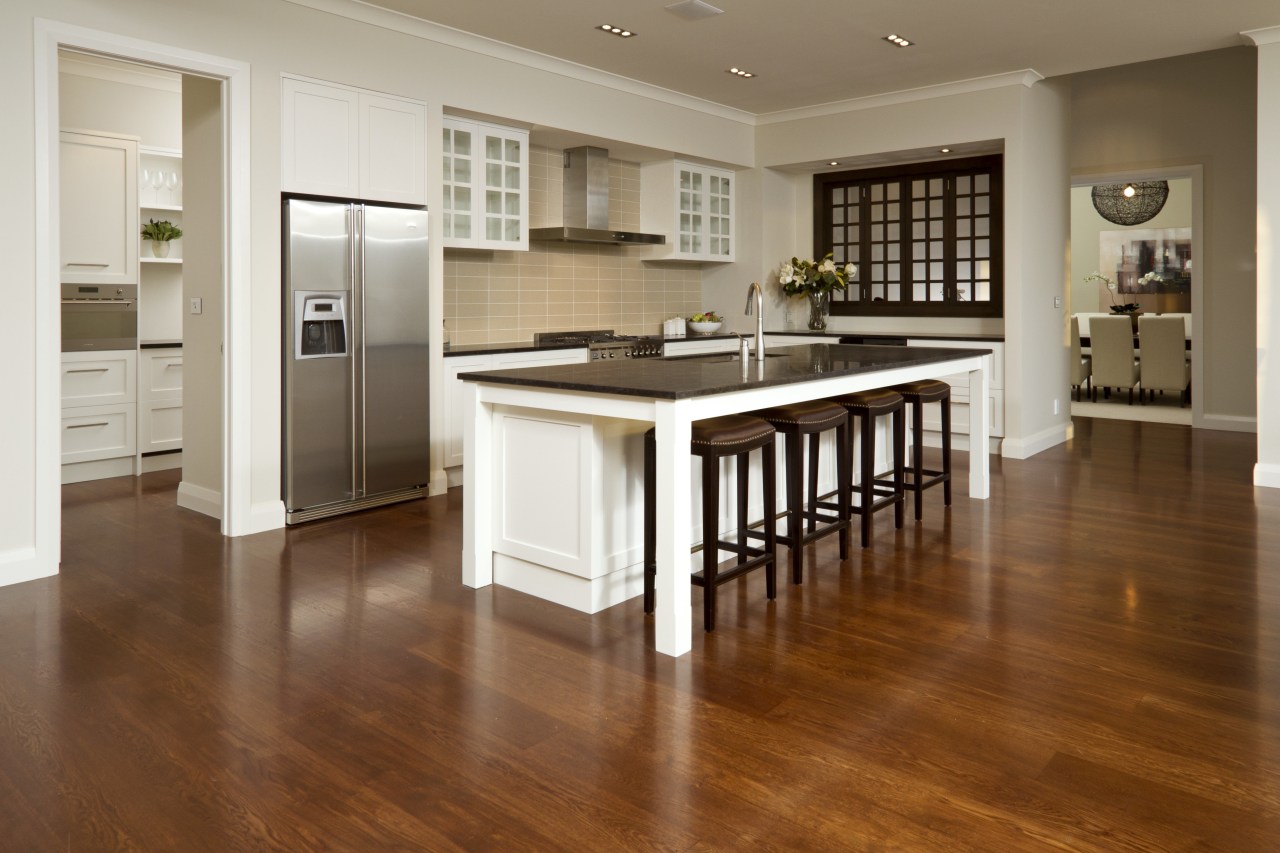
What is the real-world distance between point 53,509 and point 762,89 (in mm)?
5351

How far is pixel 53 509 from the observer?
4012 millimetres

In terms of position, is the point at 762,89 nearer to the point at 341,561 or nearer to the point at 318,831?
the point at 341,561

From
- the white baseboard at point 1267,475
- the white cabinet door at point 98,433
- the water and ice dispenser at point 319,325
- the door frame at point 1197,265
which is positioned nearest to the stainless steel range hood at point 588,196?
the water and ice dispenser at point 319,325

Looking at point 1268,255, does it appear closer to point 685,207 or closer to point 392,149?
point 685,207

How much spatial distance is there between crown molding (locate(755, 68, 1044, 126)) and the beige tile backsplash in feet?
4.46

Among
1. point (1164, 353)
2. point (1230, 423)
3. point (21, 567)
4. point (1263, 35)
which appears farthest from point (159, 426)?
point (1164, 353)

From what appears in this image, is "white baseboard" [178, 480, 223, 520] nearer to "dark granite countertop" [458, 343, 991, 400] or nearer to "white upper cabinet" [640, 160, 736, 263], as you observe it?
"dark granite countertop" [458, 343, 991, 400]

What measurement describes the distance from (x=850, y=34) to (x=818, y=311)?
9.61 ft

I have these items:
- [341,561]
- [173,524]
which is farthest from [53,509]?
[341,561]

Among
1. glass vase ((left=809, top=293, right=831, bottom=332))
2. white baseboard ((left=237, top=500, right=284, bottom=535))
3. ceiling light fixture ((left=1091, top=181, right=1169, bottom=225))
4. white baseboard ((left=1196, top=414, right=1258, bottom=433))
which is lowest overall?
white baseboard ((left=237, top=500, right=284, bottom=535))

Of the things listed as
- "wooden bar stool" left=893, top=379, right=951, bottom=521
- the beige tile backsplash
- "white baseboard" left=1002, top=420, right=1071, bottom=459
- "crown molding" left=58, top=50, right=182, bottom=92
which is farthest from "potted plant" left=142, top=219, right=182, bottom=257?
"white baseboard" left=1002, top=420, right=1071, bottom=459

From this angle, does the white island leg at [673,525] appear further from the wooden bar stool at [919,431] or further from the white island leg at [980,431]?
the white island leg at [980,431]

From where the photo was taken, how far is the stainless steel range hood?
271 inches

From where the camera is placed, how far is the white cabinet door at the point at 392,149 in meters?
5.04
